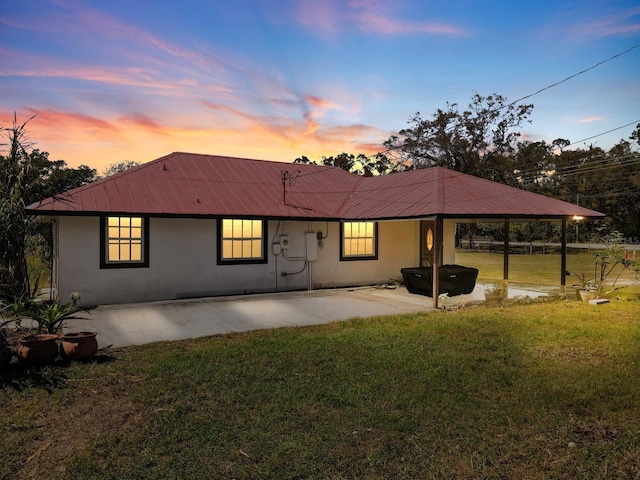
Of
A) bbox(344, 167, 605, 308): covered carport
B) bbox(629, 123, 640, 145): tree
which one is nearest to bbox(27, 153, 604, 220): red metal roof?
bbox(344, 167, 605, 308): covered carport

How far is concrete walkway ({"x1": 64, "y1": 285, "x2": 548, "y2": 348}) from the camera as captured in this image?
826cm

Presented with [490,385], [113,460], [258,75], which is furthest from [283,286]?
[113,460]

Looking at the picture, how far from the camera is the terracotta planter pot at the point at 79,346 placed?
610 cm

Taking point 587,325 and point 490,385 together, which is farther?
point 587,325

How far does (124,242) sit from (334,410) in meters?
8.49

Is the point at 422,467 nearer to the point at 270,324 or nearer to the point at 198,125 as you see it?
the point at 270,324

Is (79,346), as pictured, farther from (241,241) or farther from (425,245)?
(425,245)

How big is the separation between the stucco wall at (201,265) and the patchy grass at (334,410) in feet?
15.1

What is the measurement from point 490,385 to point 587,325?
449 centimetres

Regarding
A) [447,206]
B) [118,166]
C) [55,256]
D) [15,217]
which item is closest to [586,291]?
[447,206]

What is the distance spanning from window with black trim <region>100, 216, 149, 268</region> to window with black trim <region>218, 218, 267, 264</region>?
1948mm

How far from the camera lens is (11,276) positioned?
24.5 feet

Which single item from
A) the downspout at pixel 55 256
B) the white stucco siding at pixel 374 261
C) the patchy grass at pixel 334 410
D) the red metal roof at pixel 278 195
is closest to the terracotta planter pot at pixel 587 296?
the red metal roof at pixel 278 195

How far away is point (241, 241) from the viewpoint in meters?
12.8
